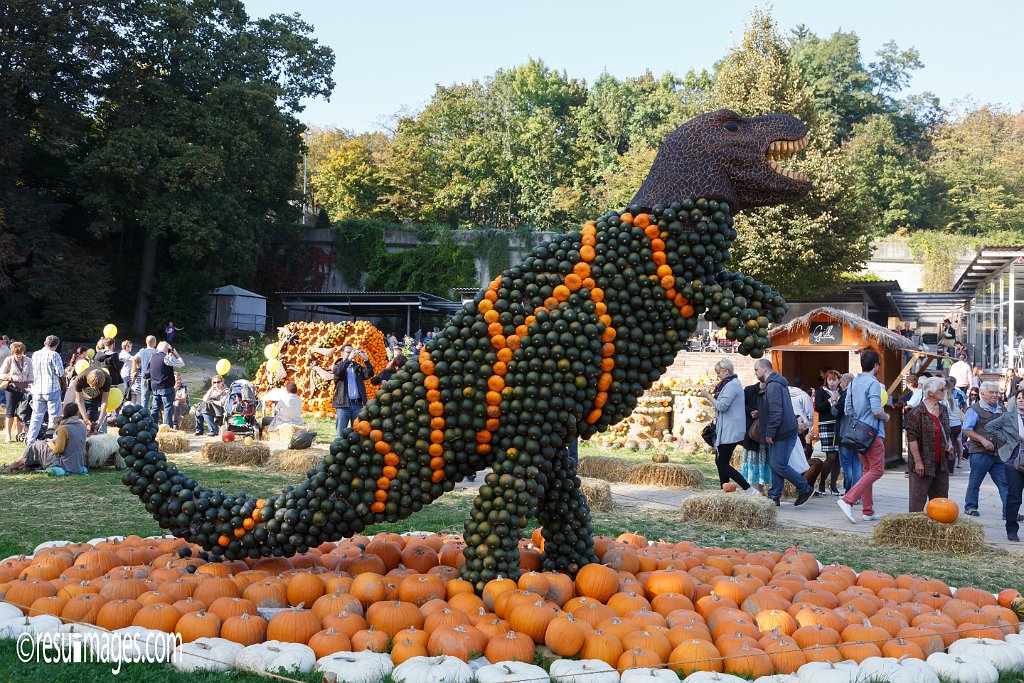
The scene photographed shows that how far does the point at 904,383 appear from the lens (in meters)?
20.5

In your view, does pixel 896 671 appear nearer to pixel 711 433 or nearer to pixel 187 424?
pixel 711 433

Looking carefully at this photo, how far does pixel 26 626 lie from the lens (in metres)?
4.54

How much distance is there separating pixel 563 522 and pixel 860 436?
553 cm

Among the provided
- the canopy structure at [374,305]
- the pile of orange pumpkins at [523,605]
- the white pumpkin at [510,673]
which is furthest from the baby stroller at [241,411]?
the canopy structure at [374,305]

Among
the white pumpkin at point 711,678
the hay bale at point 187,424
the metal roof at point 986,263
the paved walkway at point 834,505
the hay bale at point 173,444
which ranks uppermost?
the metal roof at point 986,263

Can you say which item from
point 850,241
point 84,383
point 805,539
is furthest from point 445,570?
point 850,241

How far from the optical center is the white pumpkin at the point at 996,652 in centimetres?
443

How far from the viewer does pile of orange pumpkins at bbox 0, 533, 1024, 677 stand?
14.6 feet

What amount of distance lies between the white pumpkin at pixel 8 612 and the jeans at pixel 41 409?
8.44 meters

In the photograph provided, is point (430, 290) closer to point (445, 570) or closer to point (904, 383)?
point (904, 383)

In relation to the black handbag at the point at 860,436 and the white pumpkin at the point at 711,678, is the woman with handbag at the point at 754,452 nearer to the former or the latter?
the black handbag at the point at 860,436

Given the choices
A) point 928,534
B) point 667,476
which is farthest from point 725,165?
point 667,476

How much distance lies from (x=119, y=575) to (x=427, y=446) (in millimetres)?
2059

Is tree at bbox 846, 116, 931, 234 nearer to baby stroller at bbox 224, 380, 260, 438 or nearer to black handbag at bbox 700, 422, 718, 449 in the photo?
black handbag at bbox 700, 422, 718, 449
